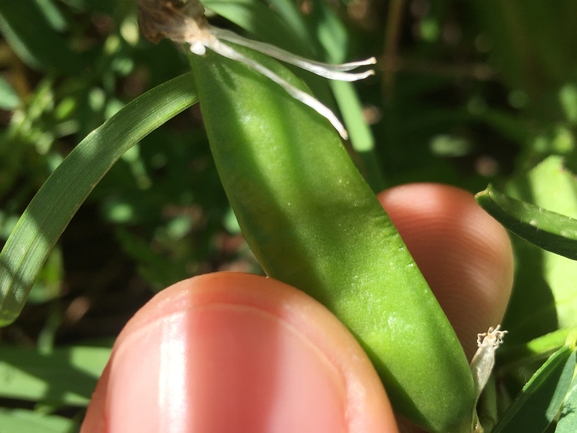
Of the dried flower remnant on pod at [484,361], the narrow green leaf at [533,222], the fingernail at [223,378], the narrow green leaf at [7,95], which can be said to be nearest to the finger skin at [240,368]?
the fingernail at [223,378]

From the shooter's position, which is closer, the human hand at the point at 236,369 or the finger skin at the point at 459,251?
the human hand at the point at 236,369

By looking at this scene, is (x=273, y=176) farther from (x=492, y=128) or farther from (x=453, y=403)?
(x=492, y=128)

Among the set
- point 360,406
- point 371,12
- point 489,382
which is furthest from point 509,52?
point 360,406

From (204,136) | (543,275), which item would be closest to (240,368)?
(543,275)

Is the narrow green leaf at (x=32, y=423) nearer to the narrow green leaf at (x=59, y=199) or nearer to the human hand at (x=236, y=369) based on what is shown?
the human hand at (x=236, y=369)

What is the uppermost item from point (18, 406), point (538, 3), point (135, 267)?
point (538, 3)

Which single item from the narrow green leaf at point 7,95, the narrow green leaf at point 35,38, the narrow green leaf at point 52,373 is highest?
the narrow green leaf at point 35,38

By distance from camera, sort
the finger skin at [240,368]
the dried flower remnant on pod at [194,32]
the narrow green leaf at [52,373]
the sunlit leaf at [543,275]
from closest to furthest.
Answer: the dried flower remnant on pod at [194,32], the finger skin at [240,368], the sunlit leaf at [543,275], the narrow green leaf at [52,373]
